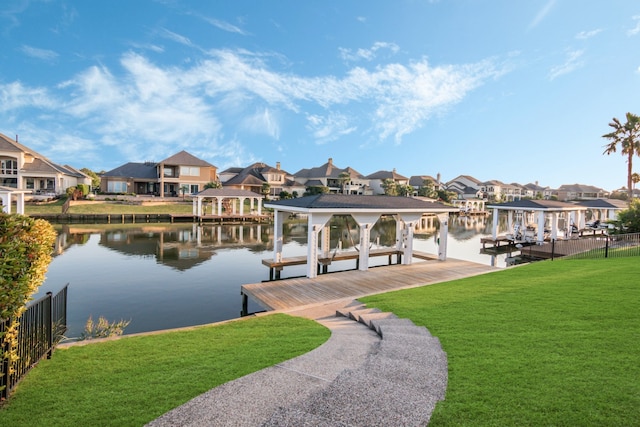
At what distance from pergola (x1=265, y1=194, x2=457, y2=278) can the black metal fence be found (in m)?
9.39

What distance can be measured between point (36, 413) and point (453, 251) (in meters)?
26.3

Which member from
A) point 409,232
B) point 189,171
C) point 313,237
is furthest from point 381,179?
point 313,237

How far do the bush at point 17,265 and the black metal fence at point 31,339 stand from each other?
0.09 meters

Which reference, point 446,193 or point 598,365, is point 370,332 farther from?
point 446,193

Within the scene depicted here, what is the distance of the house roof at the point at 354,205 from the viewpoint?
1504 cm

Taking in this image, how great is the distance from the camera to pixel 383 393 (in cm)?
430

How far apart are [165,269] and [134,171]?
1873 inches

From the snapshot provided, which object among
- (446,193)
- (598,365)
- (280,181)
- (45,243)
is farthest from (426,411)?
(446,193)

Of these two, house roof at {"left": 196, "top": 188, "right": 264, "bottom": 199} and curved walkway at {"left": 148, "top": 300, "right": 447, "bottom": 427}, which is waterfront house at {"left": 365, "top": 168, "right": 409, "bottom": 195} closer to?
house roof at {"left": 196, "top": 188, "right": 264, "bottom": 199}

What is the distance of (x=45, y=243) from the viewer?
4.95 m

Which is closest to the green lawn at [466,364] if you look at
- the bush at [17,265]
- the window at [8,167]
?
the bush at [17,265]

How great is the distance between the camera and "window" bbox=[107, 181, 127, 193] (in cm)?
5694

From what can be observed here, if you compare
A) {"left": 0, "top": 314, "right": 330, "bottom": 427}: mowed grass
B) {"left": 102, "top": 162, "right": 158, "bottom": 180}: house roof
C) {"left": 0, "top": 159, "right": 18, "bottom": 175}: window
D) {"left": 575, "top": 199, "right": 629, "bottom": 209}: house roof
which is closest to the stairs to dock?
Answer: {"left": 0, "top": 314, "right": 330, "bottom": 427}: mowed grass

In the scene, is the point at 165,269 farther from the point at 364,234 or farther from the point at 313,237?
the point at 364,234
